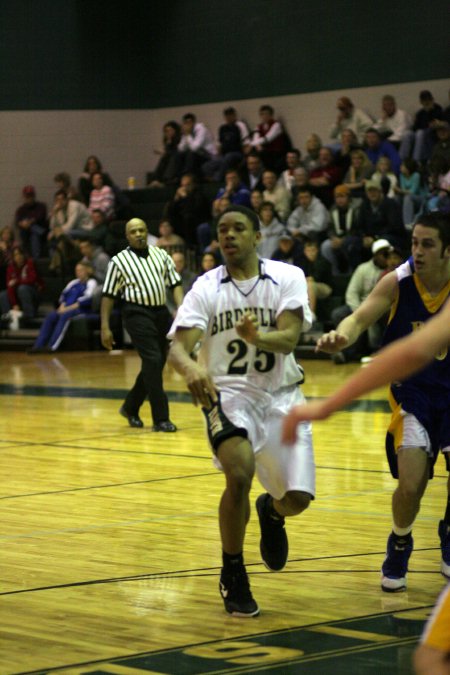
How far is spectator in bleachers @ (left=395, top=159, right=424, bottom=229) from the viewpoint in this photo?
1873 centimetres

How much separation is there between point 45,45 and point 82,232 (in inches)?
165

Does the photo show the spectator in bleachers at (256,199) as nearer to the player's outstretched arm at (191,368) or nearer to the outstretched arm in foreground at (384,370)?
the player's outstretched arm at (191,368)

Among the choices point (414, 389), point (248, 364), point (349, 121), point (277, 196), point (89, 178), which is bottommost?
point (89, 178)

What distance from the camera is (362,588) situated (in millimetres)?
6039

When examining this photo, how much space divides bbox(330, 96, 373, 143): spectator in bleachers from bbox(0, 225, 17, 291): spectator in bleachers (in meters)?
6.15

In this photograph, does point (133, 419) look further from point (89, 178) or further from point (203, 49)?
point (203, 49)

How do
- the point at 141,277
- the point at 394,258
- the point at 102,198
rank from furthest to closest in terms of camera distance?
1. the point at 102,198
2. the point at 394,258
3. the point at 141,277

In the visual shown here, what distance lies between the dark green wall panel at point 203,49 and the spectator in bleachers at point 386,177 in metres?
2.75

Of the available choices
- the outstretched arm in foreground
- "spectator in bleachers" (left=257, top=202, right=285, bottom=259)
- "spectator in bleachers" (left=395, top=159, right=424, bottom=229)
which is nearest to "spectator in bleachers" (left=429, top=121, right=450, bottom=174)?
"spectator in bleachers" (left=395, top=159, right=424, bottom=229)

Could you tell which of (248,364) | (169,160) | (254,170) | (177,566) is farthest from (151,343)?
(169,160)

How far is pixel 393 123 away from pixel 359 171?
1.43 metres

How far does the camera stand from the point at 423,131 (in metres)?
19.6

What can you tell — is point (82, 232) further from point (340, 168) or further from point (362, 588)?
point (362, 588)

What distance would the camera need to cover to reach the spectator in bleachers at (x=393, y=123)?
20578 mm
